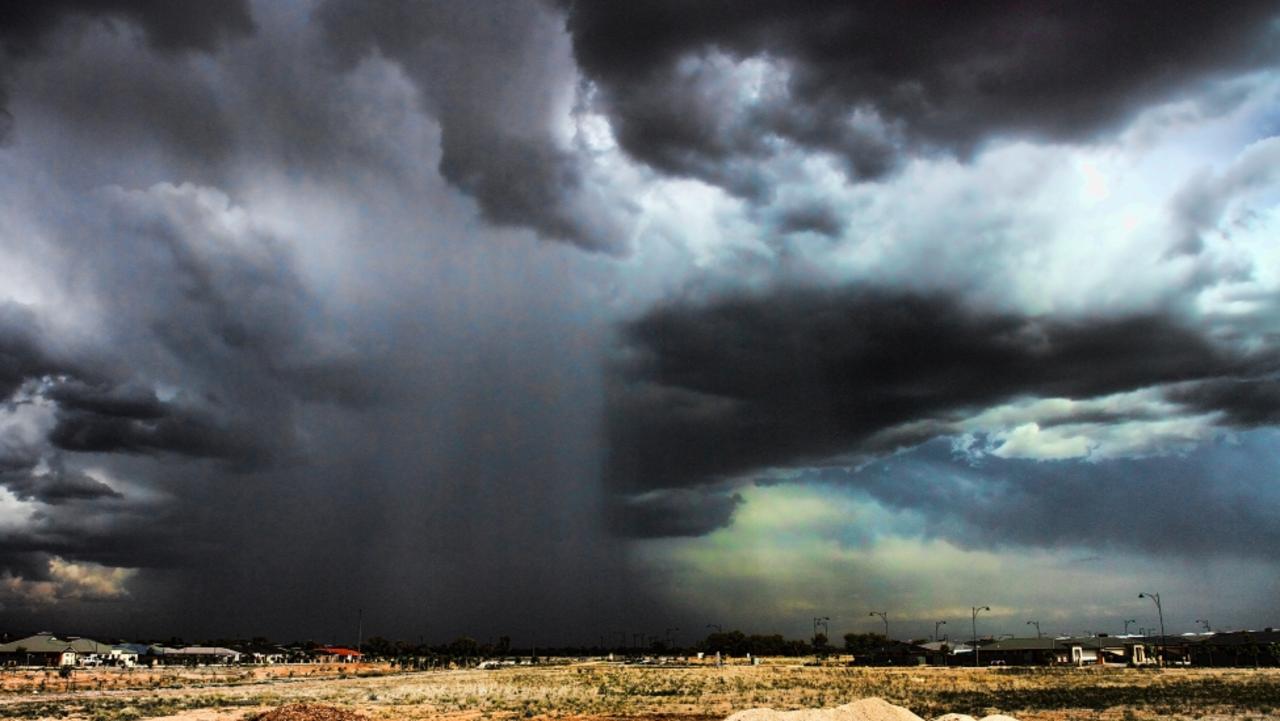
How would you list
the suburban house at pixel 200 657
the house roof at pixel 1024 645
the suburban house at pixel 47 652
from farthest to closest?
the suburban house at pixel 200 657 < the suburban house at pixel 47 652 < the house roof at pixel 1024 645

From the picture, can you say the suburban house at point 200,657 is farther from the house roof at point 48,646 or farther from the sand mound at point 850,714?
the sand mound at point 850,714

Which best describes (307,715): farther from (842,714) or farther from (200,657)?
(200,657)

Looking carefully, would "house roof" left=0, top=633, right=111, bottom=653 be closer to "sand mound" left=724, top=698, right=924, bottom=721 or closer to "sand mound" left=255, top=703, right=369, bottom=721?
"sand mound" left=255, top=703, right=369, bottom=721

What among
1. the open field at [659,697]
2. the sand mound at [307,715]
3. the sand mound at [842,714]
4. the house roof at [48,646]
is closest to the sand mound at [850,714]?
the sand mound at [842,714]

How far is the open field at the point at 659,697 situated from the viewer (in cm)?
4878

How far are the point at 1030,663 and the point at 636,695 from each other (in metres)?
97.6

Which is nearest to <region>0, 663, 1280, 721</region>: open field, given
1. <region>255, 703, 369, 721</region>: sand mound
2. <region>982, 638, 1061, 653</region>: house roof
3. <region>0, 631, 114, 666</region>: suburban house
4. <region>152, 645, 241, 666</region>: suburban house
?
<region>255, 703, 369, 721</region>: sand mound

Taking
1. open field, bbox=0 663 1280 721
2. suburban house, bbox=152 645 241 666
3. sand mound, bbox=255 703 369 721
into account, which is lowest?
suburban house, bbox=152 645 241 666

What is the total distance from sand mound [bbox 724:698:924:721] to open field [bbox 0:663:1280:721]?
419 inches

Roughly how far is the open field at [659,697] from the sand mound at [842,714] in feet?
34.9

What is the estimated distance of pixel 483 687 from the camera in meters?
80.6

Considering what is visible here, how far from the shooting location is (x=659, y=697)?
63562mm

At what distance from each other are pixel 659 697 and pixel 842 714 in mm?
31177

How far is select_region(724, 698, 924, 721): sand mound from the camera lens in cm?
3384
